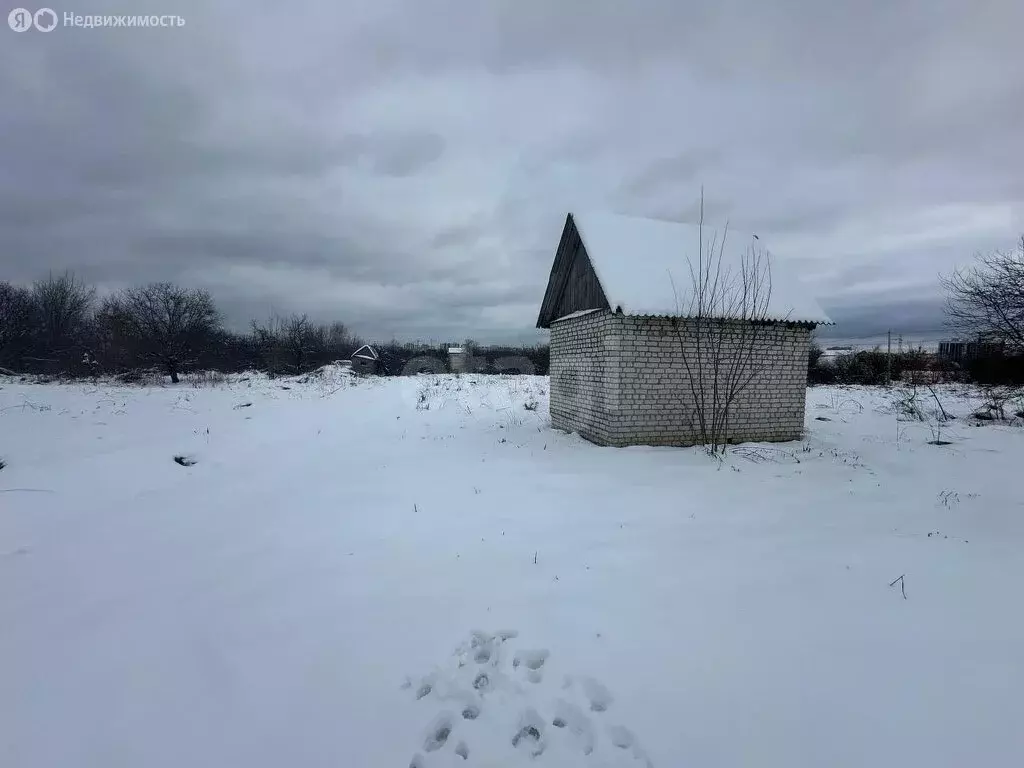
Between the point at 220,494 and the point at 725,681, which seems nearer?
the point at 725,681

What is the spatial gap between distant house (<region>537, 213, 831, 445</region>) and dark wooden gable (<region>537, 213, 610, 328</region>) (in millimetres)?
36

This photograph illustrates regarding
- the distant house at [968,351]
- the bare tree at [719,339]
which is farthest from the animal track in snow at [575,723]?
the distant house at [968,351]

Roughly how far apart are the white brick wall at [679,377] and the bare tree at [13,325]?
2965cm

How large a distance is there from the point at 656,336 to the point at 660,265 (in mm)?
1583

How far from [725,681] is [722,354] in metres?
6.93

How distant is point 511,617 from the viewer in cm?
308

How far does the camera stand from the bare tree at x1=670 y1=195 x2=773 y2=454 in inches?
324

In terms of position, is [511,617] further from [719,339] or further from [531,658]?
[719,339]

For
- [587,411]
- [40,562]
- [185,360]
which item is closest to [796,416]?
[587,411]

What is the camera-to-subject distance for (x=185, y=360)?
23.7 metres

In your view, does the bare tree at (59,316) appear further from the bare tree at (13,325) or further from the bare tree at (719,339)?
the bare tree at (719,339)

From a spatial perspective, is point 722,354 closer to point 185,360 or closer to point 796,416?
point 796,416

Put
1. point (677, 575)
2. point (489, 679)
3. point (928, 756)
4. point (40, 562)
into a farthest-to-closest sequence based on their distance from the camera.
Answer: point (40, 562)
point (677, 575)
point (489, 679)
point (928, 756)

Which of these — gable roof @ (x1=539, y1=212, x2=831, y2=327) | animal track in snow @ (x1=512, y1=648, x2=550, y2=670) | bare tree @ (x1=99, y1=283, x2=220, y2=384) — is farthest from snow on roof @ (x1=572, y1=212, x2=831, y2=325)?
bare tree @ (x1=99, y1=283, x2=220, y2=384)
